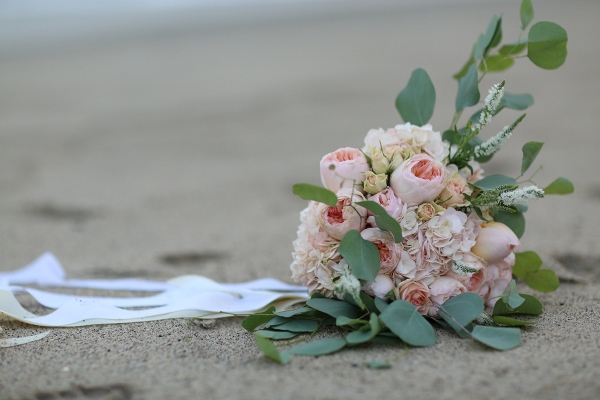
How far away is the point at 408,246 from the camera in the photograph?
1.20m

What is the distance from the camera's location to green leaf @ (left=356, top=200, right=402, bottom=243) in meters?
1.12

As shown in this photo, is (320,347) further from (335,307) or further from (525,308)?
(525,308)

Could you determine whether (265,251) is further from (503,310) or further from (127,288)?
(503,310)

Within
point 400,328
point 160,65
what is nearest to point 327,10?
point 160,65

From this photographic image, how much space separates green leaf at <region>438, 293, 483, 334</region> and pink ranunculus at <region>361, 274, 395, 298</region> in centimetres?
12

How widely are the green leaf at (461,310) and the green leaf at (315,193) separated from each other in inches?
13.3

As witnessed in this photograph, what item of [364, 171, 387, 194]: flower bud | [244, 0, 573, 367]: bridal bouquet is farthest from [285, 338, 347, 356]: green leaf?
[364, 171, 387, 194]: flower bud

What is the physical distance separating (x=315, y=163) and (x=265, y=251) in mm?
1227

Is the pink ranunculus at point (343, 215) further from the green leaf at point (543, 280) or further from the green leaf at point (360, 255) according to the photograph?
the green leaf at point (543, 280)

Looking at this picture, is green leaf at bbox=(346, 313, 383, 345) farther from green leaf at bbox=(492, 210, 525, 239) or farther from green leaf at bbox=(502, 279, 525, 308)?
green leaf at bbox=(492, 210, 525, 239)

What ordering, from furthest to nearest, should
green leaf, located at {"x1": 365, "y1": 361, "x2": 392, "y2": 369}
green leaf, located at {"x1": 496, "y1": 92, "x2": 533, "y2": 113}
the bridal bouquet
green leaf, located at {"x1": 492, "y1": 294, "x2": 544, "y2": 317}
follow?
green leaf, located at {"x1": 496, "y1": 92, "x2": 533, "y2": 113} < green leaf, located at {"x1": 492, "y1": 294, "x2": 544, "y2": 317} < the bridal bouquet < green leaf, located at {"x1": 365, "y1": 361, "x2": 392, "y2": 369}

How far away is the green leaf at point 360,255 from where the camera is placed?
1.14 m

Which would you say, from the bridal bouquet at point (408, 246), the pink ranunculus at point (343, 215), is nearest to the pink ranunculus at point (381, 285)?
the bridal bouquet at point (408, 246)

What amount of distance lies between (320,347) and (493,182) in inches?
21.9
